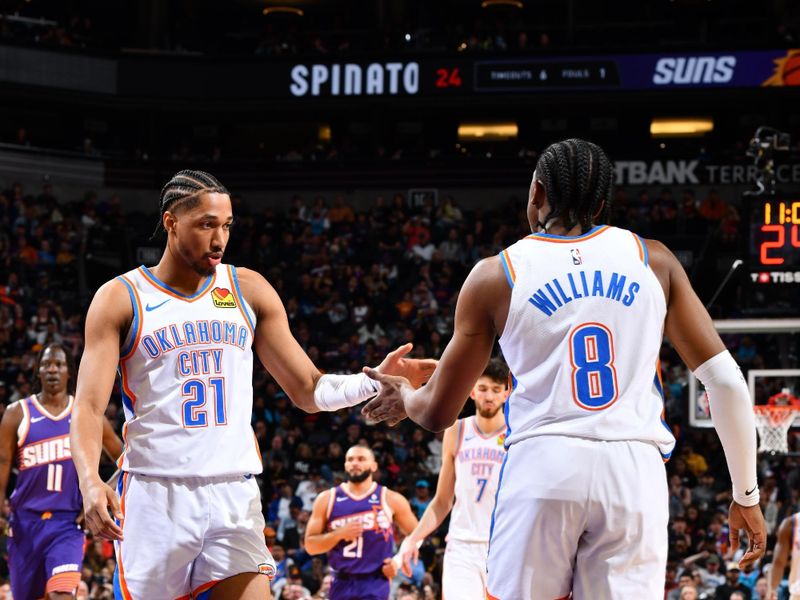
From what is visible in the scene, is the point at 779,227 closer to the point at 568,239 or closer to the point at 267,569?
the point at 267,569

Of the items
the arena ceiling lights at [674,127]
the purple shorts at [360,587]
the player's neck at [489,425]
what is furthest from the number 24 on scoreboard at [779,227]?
the arena ceiling lights at [674,127]

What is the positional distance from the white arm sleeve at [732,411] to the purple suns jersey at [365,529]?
20.2 feet

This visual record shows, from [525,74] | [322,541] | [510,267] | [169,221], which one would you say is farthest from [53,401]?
[525,74]

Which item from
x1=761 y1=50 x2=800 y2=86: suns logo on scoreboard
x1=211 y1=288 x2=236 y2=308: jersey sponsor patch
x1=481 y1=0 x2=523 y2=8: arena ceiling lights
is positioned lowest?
x1=211 y1=288 x2=236 y2=308: jersey sponsor patch

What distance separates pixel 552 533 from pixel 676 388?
607 inches

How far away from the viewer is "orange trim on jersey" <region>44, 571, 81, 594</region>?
328 inches

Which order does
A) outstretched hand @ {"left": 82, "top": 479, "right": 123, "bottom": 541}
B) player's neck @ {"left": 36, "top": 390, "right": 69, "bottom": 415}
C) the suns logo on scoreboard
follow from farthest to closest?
the suns logo on scoreboard → player's neck @ {"left": 36, "top": 390, "right": 69, "bottom": 415} → outstretched hand @ {"left": 82, "top": 479, "right": 123, "bottom": 541}

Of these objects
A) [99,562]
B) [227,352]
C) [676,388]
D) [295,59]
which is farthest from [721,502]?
[295,59]

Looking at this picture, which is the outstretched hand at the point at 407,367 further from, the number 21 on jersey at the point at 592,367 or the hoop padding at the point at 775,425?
the hoop padding at the point at 775,425

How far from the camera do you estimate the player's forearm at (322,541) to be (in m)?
9.66

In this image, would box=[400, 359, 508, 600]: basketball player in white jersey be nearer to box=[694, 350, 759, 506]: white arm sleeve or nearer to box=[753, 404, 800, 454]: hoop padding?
box=[694, 350, 759, 506]: white arm sleeve

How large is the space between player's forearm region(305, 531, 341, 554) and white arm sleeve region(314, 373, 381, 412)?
4705 millimetres

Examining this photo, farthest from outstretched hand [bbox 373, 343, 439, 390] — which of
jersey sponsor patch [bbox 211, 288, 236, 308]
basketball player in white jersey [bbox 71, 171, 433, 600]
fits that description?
jersey sponsor patch [bbox 211, 288, 236, 308]

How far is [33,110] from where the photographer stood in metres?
28.1
